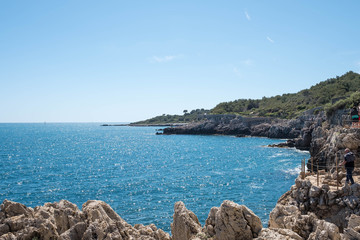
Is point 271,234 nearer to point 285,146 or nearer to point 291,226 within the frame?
point 291,226

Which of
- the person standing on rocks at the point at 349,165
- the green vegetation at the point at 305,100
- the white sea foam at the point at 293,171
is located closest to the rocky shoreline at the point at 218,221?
the person standing on rocks at the point at 349,165

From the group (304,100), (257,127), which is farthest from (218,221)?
(304,100)

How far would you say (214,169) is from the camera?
176 feet

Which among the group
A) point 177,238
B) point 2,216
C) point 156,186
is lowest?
point 156,186

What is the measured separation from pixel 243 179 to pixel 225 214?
34.2 m

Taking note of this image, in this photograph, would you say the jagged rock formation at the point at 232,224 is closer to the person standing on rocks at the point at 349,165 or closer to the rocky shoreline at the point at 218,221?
the rocky shoreline at the point at 218,221

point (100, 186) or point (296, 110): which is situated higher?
point (296, 110)

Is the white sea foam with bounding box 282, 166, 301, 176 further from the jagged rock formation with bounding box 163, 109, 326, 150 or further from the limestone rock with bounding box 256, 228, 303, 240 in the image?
the limestone rock with bounding box 256, 228, 303, 240

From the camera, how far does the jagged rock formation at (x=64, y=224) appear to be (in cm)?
1155

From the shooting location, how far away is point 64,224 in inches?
510

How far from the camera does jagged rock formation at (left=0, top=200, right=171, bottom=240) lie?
1155 centimetres

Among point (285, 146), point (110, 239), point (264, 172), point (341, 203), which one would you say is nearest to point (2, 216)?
point (110, 239)

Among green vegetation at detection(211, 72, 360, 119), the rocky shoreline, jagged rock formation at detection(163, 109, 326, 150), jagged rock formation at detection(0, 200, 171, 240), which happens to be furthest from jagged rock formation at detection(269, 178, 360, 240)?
green vegetation at detection(211, 72, 360, 119)

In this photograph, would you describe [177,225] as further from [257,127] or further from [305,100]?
[305,100]
